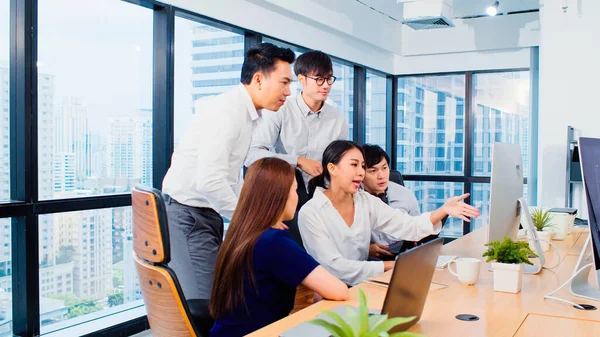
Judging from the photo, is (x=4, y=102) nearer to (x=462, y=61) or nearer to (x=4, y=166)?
(x=4, y=166)

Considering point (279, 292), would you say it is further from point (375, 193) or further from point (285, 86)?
point (375, 193)

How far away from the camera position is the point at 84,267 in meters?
3.70

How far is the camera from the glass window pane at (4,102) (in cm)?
316

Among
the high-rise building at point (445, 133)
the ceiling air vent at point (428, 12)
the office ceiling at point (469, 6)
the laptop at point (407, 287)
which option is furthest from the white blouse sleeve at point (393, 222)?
the high-rise building at point (445, 133)

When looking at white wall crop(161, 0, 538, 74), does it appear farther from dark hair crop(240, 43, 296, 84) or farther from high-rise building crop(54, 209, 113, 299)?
dark hair crop(240, 43, 296, 84)

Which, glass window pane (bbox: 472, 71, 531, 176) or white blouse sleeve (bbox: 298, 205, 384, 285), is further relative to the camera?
glass window pane (bbox: 472, 71, 531, 176)

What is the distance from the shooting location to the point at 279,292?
6.09ft

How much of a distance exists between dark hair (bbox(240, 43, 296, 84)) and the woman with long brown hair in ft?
2.83

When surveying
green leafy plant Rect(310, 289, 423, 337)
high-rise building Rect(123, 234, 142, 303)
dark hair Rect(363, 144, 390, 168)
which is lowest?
high-rise building Rect(123, 234, 142, 303)

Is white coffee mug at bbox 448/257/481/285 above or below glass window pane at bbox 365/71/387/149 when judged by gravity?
below

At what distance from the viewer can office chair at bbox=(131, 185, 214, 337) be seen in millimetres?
1591

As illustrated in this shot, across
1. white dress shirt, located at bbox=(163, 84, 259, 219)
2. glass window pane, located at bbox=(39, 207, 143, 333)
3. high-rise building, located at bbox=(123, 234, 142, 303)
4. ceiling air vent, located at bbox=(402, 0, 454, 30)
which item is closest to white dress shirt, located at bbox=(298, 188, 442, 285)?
white dress shirt, located at bbox=(163, 84, 259, 219)

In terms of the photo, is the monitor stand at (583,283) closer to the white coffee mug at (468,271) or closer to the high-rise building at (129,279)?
the white coffee mug at (468,271)

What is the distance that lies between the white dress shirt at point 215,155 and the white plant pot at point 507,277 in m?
1.02
